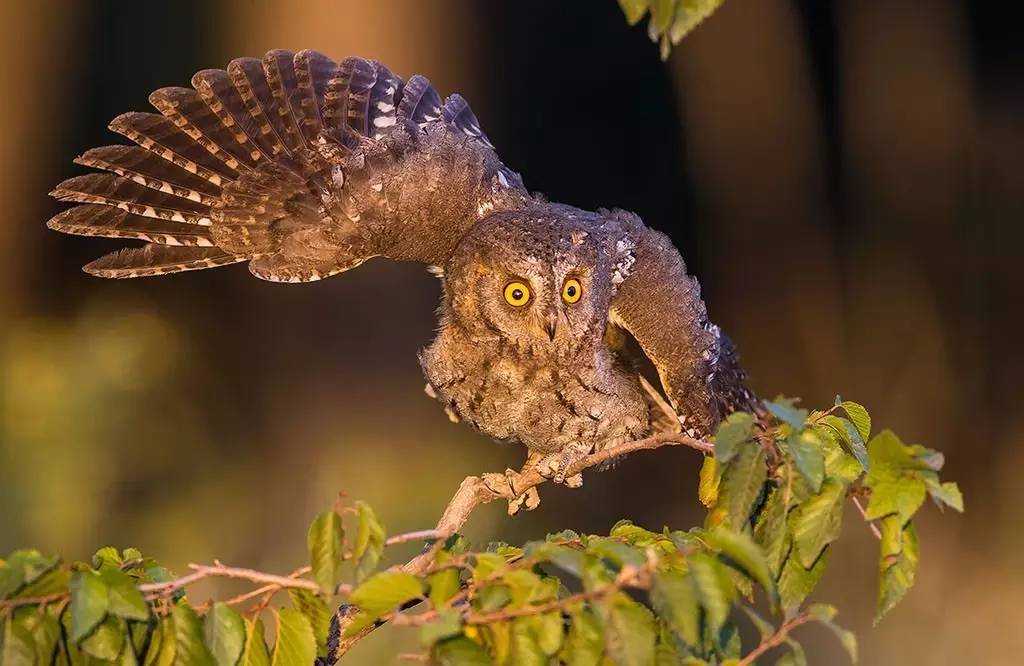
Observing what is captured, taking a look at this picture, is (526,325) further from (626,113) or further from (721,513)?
(626,113)

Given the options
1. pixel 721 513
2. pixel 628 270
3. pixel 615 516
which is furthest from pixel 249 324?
pixel 721 513

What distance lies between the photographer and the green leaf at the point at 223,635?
5.38ft

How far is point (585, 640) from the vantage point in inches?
62.7

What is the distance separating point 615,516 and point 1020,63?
348cm

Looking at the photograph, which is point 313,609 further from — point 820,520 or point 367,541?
point 820,520

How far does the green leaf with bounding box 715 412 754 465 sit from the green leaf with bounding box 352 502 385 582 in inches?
17.2

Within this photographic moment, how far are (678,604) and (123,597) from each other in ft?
2.19

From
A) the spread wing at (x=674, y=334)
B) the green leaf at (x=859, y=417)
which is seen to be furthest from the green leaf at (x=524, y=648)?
the spread wing at (x=674, y=334)

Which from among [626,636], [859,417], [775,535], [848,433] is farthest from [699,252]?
[626,636]

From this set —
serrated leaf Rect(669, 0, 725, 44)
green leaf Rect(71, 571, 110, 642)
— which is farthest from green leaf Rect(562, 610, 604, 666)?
serrated leaf Rect(669, 0, 725, 44)

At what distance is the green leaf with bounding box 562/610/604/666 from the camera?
5.20 ft

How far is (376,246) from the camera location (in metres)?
3.34

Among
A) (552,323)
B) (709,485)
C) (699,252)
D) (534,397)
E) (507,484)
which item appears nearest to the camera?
(709,485)

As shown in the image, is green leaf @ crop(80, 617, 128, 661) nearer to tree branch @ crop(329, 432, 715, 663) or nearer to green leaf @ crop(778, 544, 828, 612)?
tree branch @ crop(329, 432, 715, 663)
